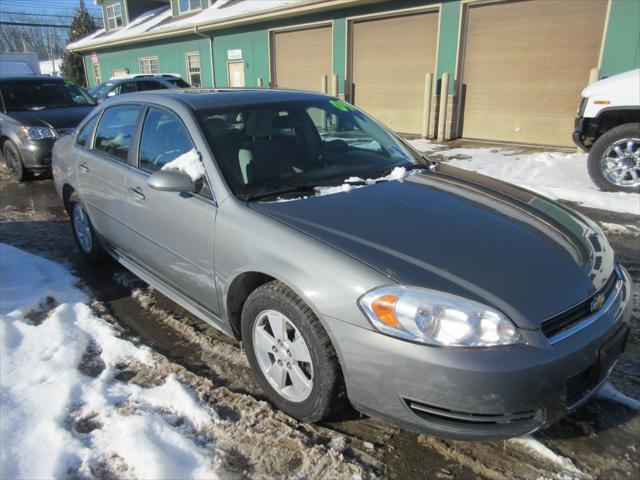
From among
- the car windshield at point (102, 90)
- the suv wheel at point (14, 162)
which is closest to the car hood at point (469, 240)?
the suv wheel at point (14, 162)

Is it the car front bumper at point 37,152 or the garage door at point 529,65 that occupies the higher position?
the garage door at point 529,65

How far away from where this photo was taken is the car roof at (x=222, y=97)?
3284 millimetres

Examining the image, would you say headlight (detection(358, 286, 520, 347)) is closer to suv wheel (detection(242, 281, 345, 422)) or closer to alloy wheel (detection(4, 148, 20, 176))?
suv wheel (detection(242, 281, 345, 422))

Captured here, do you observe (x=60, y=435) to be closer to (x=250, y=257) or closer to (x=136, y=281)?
(x=250, y=257)

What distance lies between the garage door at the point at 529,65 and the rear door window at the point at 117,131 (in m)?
9.26

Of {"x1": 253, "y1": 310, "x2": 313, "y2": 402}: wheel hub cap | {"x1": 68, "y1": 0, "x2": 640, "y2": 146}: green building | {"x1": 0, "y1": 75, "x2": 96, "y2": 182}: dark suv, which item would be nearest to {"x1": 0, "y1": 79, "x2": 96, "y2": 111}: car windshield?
{"x1": 0, "y1": 75, "x2": 96, "y2": 182}: dark suv

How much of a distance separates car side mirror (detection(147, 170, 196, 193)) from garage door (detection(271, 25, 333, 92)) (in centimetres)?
1237

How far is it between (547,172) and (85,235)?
23.5 feet

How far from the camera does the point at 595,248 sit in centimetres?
262

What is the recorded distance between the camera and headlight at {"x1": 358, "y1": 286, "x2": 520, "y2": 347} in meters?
1.94

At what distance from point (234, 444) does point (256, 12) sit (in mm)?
15042

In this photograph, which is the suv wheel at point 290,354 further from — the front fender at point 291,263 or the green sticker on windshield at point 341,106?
the green sticker on windshield at point 341,106

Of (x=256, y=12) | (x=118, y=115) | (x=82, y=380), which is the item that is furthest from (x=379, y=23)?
(x=82, y=380)

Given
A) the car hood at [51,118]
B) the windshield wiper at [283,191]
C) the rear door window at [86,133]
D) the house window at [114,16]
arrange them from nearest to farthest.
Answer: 1. the windshield wiper at [283,191]
2. the rear door window at [86,133]
3. the car hood at [51,118]
4. the house window at [114,16]
